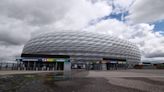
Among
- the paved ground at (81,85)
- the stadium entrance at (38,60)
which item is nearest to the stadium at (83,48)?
the stadium entrance at (38,60)

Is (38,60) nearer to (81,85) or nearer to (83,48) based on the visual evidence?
(83,48)

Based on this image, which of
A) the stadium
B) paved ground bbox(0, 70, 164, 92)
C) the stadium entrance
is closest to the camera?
paved ground bbox(0, 70, 164, 92)

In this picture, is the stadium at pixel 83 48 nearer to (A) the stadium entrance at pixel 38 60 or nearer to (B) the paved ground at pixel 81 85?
(A) the stadium entrance at pixel 38 60

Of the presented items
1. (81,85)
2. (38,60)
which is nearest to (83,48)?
(38,60)

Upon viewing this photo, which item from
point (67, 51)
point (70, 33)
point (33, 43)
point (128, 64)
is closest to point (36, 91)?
point (67, 51)

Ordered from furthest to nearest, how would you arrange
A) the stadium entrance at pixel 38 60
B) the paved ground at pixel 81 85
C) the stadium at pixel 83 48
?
the stadium at pixel 83 48
the stadium entrance at pixel 38 60
the paved ground at pixel 81 85

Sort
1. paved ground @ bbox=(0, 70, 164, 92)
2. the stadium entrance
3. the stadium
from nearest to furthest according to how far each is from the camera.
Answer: paved ground @ bbox=(0, 70, 164, 92)
the stadium entrance
the stadium

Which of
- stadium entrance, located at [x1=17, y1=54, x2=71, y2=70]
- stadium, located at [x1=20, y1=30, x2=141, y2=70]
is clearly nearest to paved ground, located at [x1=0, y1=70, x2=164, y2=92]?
stadium entrance, located at [x1=17, y1=54, x2=71, y2=70]

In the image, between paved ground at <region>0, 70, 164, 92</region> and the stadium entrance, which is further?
the stadium entrance

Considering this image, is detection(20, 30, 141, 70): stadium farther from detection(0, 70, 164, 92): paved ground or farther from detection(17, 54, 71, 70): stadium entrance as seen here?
detection(0, 70, 164, 92): paved ground

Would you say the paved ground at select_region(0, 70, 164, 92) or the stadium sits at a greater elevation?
the stadium

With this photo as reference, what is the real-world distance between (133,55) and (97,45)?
3250 cm

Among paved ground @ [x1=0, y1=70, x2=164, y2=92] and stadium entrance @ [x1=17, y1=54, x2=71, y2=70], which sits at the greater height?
stadium entrance @ [x1=17, y1=54, x2=71, y2=70]

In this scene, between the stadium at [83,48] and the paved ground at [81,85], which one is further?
the stadium at [83,48]
